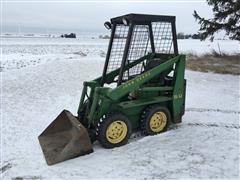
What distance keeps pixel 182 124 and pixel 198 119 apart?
18.1 inches

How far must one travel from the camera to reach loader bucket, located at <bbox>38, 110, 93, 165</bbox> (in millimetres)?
4441

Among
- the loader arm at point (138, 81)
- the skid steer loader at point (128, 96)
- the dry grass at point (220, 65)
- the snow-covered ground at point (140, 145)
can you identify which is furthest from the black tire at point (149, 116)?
the dry grass at point (220, 65)

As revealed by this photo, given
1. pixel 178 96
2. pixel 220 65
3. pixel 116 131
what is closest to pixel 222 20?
pixel 220 65

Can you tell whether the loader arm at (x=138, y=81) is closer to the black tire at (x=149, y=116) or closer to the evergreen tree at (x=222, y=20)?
the black tire at (x=149, y=116)

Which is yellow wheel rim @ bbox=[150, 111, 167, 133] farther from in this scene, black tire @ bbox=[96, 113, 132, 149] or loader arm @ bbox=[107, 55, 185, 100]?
loader arm @ bbox=[107, 55, 185, 100]

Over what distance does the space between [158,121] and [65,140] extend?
1.58 metres

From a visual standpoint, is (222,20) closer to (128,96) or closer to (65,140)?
(128,96)

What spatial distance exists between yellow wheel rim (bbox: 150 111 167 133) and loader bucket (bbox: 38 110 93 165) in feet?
3.92

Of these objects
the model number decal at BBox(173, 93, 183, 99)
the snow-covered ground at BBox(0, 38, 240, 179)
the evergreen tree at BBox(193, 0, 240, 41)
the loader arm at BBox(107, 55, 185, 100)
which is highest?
the evergreen tree at BBox(193, 0, 240, 41)

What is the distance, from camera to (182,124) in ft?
18.9

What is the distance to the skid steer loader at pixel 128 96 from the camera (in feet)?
15.5

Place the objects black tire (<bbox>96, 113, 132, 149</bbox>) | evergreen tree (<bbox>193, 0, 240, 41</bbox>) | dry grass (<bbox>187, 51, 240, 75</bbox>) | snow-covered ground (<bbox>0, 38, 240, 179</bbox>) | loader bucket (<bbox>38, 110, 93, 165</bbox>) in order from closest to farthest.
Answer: snow-covered ground (<bbox>0, 38, 240, 179</bbox>), loader bucket (<bbox>38, 110, 93, 165</bbox>), black tire (<bbox>96, 113, 132, 149</bbox>), dry grass (<bbox>187, 51, 240, 75</bbox>), evergreen tree (<bbox>193, 0, 240, 41</bbox>)

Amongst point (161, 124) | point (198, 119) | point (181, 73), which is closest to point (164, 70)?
point (181, 73)

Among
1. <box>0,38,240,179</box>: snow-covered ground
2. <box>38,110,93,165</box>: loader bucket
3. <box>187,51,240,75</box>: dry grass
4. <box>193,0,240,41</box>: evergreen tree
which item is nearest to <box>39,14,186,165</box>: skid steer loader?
<box>38,110,93,165</box>: loader bucket
